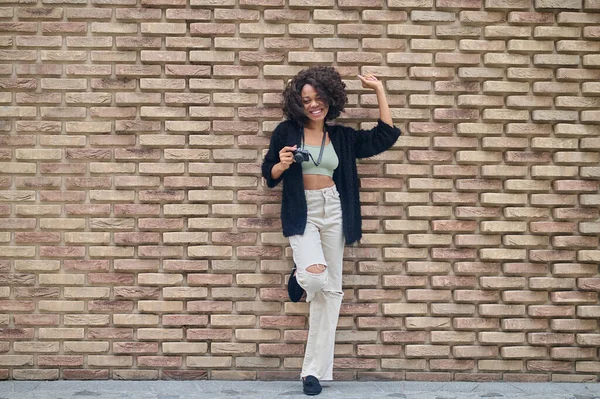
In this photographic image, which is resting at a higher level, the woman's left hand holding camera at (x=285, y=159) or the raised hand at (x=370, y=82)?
the raised hand at (x=370, y=82)

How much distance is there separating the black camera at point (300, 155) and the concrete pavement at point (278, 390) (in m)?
1.54

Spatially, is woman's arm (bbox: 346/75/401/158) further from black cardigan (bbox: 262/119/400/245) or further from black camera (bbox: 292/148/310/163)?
black camera (bbox: 292/148/310/163)

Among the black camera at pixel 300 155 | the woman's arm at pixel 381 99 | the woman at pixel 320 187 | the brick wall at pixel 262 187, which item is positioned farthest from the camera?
the brick wall at pixel 262 187

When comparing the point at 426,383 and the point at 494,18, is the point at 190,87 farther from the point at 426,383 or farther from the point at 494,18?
the point at 426,383

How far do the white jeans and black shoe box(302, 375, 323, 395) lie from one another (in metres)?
0.03

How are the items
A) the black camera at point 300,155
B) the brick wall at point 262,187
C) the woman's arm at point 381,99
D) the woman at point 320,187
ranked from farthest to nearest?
the brick wall at point 262,187 < the woman's arm at point 381,99 < the woman at point 320,187 < the black camera at point 300,155

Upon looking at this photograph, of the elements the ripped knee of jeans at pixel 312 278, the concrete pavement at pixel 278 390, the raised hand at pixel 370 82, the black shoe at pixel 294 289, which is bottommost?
the concrete pavement at pixel 278 390

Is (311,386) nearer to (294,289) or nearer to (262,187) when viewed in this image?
(294,289)

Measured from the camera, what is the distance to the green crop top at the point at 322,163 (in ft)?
15.9

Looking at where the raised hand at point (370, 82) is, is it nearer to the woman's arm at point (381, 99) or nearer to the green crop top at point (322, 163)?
the woman's arm at point (381, 99)

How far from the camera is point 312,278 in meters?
4.70

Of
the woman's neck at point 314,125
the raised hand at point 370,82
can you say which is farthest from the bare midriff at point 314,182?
the raised hand at point 370,82

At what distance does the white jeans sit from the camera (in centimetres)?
480

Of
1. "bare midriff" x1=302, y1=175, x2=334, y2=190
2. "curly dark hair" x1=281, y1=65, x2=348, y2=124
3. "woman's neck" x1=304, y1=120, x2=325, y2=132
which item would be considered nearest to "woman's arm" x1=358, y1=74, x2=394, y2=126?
"curly dark hair" x1=281, y1=65, x2=348, y2=124
